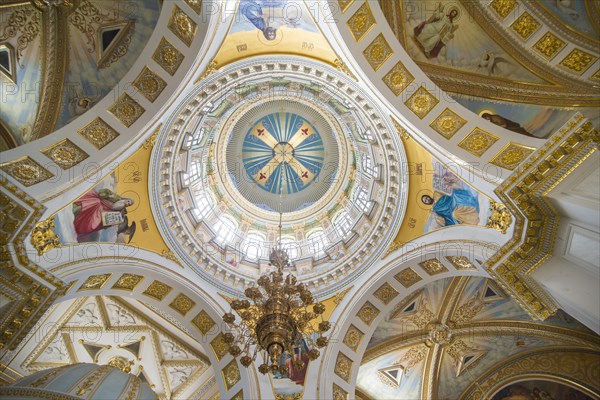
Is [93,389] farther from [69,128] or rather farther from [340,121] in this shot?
[340,121]

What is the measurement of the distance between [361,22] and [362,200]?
23.4 ft

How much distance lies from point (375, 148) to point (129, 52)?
774 cm

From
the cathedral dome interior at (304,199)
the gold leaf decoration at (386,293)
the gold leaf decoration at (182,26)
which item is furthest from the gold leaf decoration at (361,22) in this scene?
the gold leaf decoration at (386,293)

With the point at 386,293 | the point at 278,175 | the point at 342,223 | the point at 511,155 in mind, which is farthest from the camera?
the point at 278,175

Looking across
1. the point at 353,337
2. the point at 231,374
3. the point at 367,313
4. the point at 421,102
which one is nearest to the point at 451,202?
the point at 421,102

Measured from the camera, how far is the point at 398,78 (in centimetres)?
1021

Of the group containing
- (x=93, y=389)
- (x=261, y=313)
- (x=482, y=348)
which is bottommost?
(x=93, y=389)

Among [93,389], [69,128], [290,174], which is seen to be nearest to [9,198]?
[69,128]

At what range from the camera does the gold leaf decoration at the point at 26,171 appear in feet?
28.9

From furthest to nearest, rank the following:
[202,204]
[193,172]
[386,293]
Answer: [202,204]
[193,172]
[386,293]

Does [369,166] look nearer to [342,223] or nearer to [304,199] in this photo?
[342,223]

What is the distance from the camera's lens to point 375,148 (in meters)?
14.2

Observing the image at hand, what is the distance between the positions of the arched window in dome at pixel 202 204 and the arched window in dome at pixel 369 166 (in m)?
5.78

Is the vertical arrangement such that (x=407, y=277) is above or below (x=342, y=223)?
below
